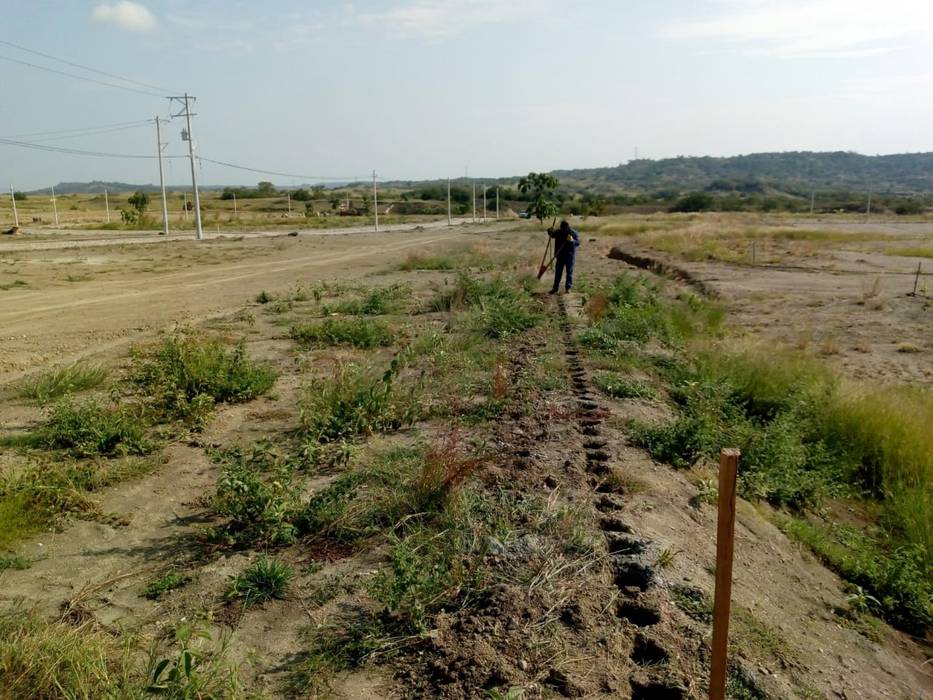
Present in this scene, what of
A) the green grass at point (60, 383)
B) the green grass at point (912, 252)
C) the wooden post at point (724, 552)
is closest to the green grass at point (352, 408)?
the green grass at point (60, 383)

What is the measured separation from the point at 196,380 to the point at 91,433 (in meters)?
1.62

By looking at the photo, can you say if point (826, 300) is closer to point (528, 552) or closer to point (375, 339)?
point (375, 339)

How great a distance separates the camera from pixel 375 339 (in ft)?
38.4

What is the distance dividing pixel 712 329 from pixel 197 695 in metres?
13.1

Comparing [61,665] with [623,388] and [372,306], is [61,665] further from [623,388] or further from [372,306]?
[372,306]

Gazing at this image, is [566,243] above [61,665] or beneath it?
above

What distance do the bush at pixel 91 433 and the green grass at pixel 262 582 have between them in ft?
9.26

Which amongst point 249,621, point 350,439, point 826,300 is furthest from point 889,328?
point 249,621

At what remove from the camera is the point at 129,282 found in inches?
871

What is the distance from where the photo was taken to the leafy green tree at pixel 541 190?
2441cm

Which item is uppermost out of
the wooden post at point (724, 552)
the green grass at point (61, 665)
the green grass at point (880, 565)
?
the wooden post at point (724, 552)

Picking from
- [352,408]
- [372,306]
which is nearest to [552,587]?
[352,408]

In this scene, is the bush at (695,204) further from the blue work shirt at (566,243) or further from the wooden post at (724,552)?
the wooden post at (724,552)

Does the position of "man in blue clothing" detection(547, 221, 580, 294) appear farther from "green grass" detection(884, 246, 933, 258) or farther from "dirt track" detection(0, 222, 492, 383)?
"green grass" detection(884, 246, 933, 258)
